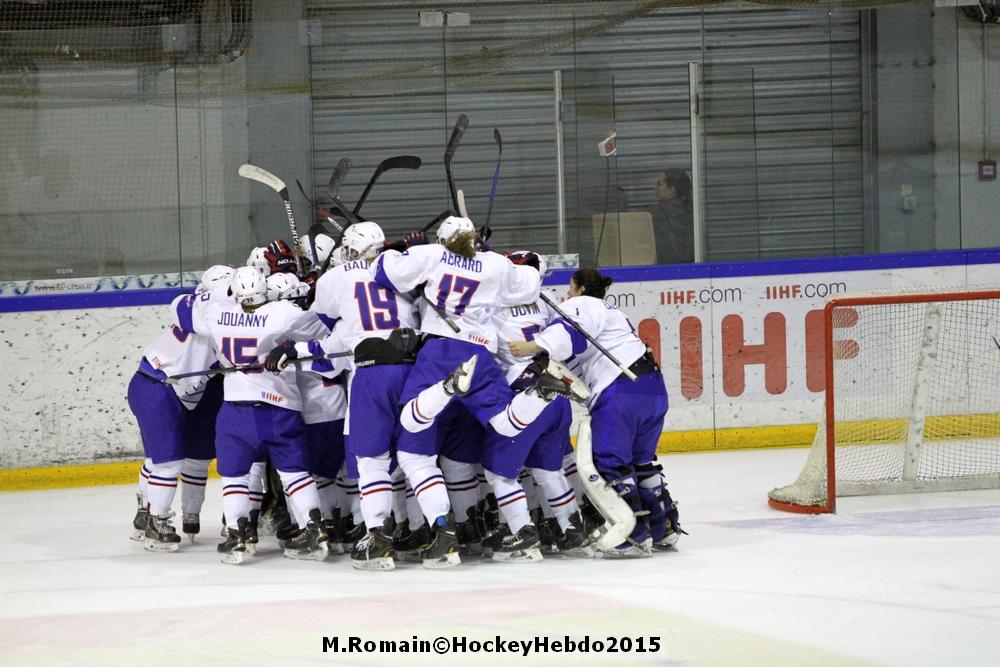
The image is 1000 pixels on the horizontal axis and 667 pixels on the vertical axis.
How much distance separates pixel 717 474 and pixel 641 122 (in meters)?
2.35

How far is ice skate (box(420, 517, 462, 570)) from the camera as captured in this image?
5.32 m

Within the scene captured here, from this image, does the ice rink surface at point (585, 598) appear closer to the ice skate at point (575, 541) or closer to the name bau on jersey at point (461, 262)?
the ice skate at point (575, 541)

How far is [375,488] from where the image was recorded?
5.34 meters

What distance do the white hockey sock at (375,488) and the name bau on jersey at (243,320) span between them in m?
0.68

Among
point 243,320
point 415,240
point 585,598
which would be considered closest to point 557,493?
point 585,598

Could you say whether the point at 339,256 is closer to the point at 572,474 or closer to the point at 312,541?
the point at 312,541

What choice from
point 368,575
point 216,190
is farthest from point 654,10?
point 368,575

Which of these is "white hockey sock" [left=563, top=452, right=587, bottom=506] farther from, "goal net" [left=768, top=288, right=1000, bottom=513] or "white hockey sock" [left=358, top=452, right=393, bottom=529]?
"goal net" [left=768, top=288, right=1000, bottom=513]

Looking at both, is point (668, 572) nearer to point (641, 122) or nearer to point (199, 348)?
point (199, 348)

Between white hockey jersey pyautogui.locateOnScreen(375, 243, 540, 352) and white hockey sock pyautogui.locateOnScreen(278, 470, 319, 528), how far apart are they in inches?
30.1

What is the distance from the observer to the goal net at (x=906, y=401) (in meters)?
6.42

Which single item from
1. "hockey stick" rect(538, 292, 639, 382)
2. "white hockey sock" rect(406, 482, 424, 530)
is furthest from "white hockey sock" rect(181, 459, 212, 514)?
"hockey stick" rect(538, 292, 639, 382)

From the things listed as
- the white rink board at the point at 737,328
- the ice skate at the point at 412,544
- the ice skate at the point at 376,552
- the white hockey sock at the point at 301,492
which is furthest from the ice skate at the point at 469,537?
the white rink board at the point at 737,328

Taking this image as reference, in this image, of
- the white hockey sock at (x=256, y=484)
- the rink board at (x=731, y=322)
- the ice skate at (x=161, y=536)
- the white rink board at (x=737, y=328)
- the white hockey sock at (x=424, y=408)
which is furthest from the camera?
the white rink board at (x=737, y=328)
